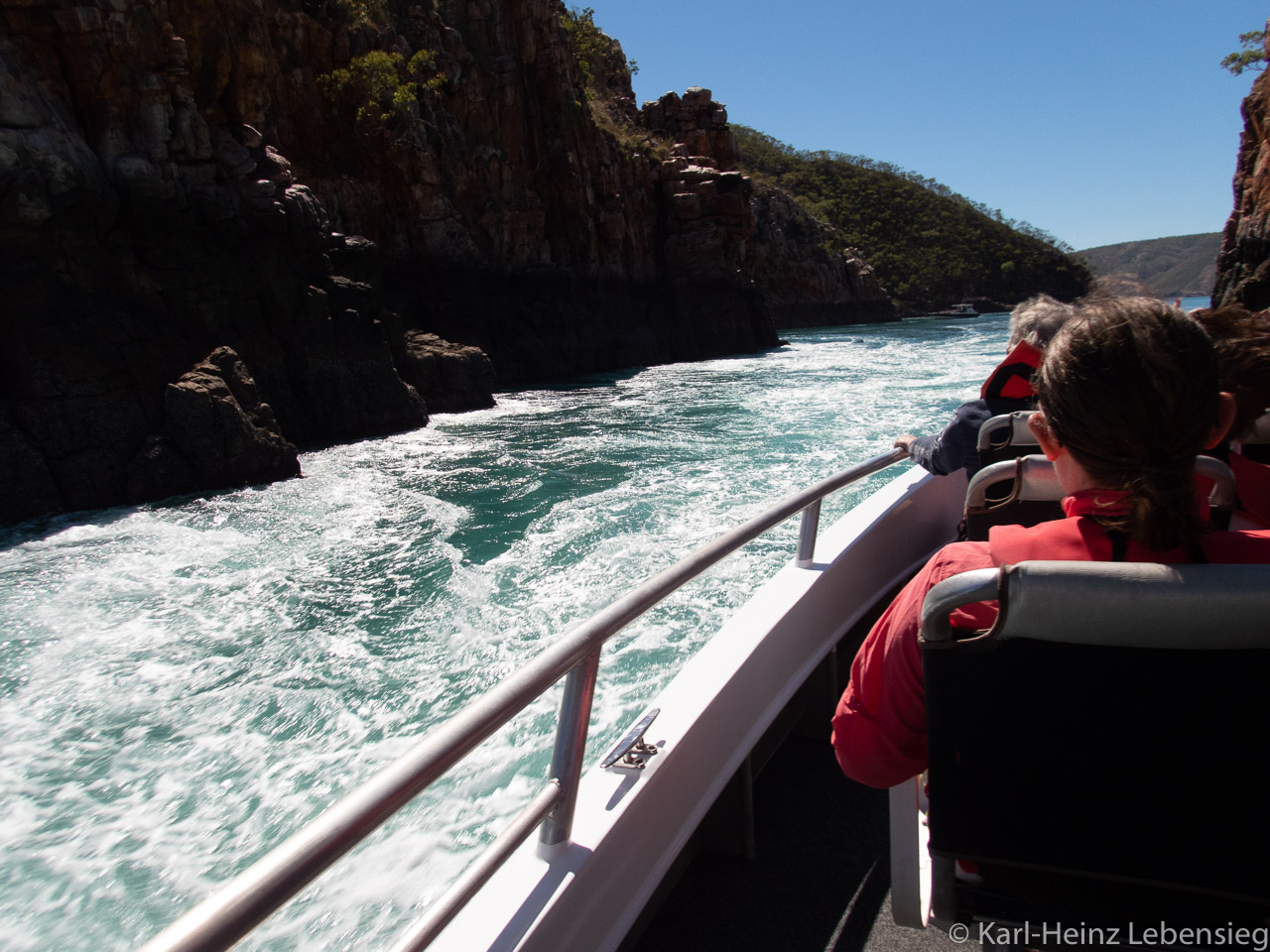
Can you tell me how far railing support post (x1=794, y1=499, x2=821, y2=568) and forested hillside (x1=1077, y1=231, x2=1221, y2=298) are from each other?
1036mm

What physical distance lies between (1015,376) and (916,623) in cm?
179

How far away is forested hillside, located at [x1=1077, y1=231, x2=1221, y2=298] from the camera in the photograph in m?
2.11

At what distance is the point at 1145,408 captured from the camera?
97 centimetres

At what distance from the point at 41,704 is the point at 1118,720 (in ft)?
17.8

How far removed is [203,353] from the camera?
11289 millimetres

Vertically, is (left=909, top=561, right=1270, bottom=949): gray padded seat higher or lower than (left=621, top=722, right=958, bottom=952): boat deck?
higher

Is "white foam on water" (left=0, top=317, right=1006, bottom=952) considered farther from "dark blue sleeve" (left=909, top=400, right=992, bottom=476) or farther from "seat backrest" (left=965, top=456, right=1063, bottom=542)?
"seat backrest" (left=965, top=456, right=1063, bottom=542)

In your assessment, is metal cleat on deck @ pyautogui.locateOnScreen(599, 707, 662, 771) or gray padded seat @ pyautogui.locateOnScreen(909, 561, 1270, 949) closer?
gray padded seat @ pyautogui.locateOnScreen(909, 561, 1270, 949)

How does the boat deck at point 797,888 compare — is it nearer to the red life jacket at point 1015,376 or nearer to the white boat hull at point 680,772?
the white boat hull at point 680,772

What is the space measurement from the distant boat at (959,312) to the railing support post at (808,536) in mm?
76183

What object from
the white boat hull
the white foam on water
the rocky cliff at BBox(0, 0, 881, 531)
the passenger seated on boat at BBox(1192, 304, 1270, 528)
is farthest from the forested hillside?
the rocky cliff at BBox(0, 0, 881, 531)

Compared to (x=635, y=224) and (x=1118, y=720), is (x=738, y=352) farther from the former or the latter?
(x=1118, y=720)

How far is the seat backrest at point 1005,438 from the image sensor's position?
2.19 meters

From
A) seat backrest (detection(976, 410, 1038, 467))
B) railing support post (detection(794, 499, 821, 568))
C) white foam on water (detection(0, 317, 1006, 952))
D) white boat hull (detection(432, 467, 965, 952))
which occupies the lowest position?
white foam on water (detection(0, 317, 1006, 952))
